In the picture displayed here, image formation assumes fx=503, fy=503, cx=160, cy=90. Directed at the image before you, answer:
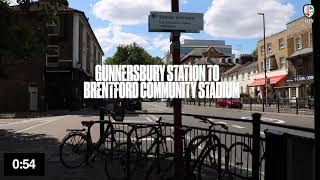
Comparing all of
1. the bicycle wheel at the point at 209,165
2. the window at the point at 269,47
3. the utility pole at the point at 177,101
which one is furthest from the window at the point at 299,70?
the utility pole at the point at 177,101

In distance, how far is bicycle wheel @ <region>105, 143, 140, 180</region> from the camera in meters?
9.07

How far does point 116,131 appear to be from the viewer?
10570 mm

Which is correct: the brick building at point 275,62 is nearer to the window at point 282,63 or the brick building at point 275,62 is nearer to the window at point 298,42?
the window at point 282,63

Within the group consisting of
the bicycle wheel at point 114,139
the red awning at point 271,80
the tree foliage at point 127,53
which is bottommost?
the bicycle wheel at point 114,139

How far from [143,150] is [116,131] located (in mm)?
1117

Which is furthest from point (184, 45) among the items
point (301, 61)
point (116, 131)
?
point (116, 131)

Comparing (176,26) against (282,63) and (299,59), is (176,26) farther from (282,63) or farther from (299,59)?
(282,63)

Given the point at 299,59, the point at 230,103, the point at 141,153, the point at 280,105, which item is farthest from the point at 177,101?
the point at 299,59

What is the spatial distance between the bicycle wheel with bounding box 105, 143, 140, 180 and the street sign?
7.59ft

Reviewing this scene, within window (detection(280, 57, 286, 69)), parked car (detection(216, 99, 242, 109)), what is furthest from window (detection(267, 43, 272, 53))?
parked car (detection(216, 99, 242, 109))

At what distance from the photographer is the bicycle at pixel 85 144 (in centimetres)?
1043

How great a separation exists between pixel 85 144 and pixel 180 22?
3992 millimetres

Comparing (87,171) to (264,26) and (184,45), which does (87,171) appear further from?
(184,45)

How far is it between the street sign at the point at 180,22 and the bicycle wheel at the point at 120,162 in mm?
2314
